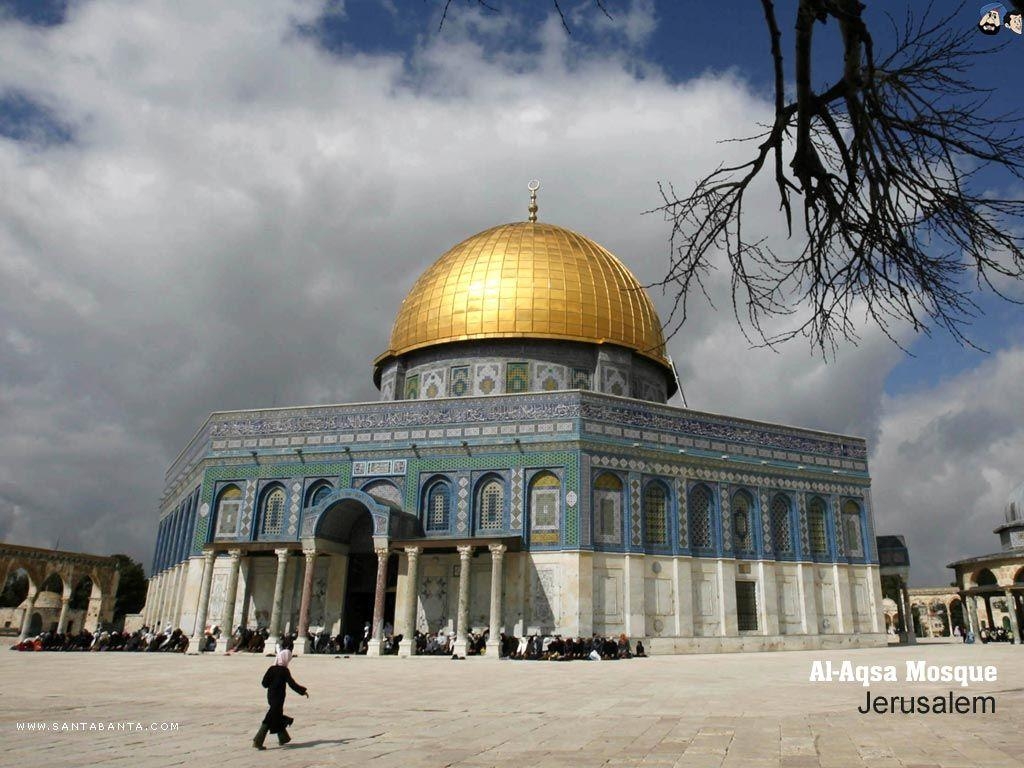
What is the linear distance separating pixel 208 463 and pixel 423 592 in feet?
27.6

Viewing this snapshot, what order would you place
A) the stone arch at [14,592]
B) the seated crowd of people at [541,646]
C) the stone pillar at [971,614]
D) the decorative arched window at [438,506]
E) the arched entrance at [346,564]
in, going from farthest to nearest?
the stone arch at [14,592] → the stone pillar at [971,614] → the decorative arched window at [438,506] → the arched entrance at [346,564] → the seated crowd of people at [541,646]

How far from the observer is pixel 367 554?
24.0 m

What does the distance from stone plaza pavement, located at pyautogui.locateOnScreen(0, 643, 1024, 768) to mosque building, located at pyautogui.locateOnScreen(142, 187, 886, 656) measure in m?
7.58

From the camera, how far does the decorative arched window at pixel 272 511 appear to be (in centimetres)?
2459

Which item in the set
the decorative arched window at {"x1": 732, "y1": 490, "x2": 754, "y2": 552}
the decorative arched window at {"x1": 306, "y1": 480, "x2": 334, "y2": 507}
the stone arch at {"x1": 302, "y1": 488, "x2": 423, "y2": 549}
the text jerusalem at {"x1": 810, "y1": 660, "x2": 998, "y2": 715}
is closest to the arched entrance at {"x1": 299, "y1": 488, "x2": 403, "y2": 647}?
the stone arch at {"x1": 302, "y1": 488, "x2": 423, "y2": 549}

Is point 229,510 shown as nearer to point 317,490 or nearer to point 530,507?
point 317,490

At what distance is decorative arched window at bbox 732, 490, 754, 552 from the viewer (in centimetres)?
2427

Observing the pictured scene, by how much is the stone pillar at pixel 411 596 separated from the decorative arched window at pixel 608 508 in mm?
4891

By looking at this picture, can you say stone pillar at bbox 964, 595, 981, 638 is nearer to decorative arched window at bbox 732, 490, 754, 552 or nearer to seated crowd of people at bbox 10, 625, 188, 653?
decorative arched window at bbox 732, 490, 754, 552

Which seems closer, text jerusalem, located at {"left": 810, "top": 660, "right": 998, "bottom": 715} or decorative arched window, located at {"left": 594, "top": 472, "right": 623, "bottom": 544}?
text jerusalem, located at {"left": 810, "top": 660, "right": 998, "bottom": 715}

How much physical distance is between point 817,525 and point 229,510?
1845cm

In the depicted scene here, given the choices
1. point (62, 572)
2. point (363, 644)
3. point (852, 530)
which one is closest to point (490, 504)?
point (363, 644)

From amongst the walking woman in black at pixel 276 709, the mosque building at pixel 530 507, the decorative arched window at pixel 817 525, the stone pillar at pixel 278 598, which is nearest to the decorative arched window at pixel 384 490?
the mosque building at pixel 530 507

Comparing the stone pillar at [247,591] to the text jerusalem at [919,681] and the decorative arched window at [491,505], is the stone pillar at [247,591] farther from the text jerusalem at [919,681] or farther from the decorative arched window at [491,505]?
the text jerusalem at [919,681]
